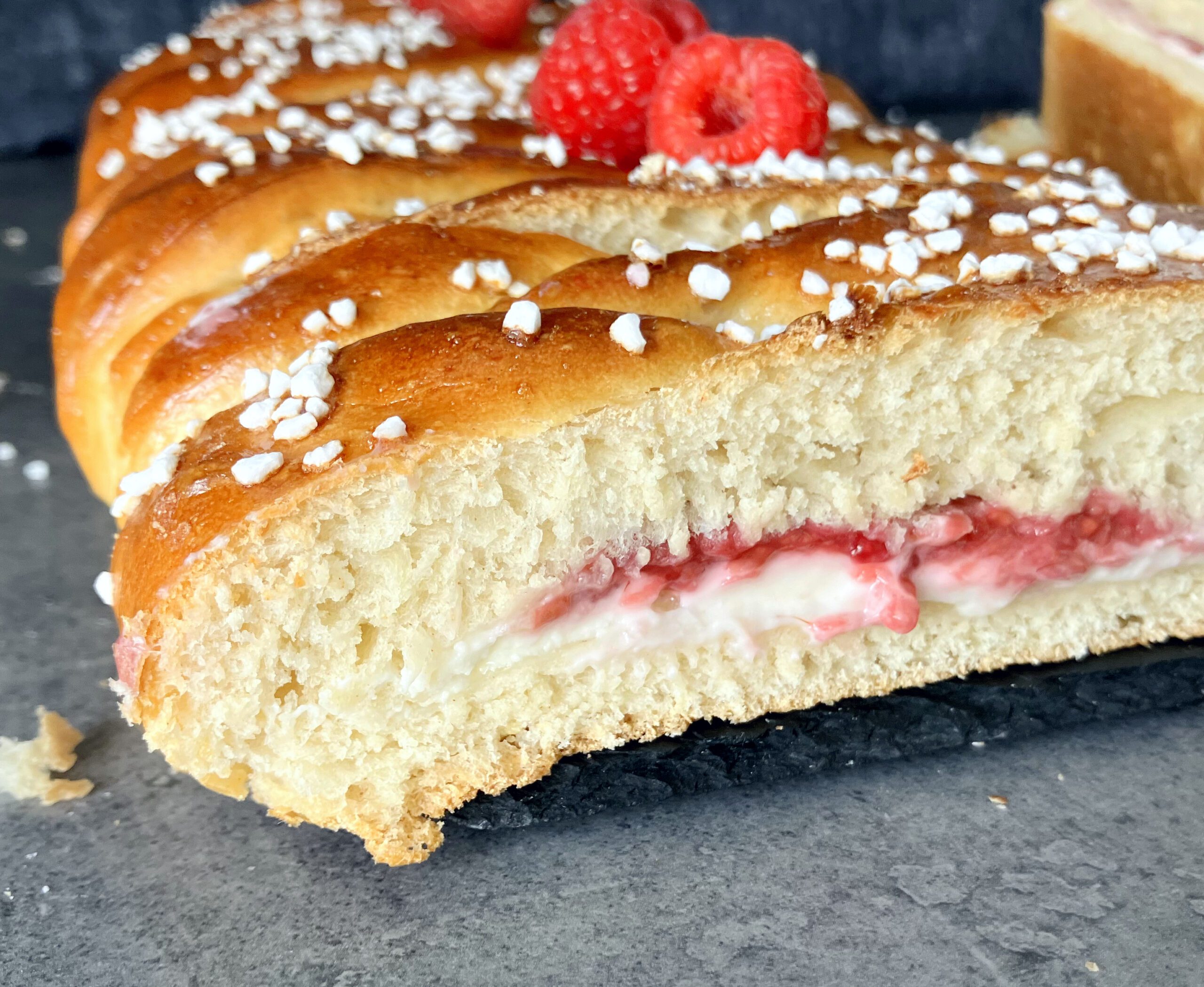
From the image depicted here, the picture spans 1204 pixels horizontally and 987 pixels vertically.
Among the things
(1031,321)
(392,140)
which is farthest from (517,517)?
(392,140)

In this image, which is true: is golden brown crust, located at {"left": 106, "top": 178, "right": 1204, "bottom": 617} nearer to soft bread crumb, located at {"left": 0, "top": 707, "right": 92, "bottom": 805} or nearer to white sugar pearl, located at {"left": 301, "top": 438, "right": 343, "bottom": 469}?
white sugar pearl, located at {"left": 301, "top": 438, "right": 343, "bottom": 469}

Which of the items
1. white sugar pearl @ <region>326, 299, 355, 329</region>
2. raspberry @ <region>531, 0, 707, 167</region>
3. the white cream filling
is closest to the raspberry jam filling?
the white cream filling

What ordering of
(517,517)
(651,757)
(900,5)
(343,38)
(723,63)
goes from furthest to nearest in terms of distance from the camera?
(900,5) → (343,38) → (723,63) → (651,757) → (517,517)

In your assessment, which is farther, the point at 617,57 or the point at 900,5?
the point at 900,5

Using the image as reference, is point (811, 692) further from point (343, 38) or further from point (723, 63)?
point (343, 38)

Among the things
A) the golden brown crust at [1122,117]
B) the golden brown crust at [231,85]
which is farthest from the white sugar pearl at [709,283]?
the golden brown crust at [1122,117]

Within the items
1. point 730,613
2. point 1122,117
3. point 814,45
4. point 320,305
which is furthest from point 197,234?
point 814,45

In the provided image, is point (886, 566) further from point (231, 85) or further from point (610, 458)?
point (231, 85)
